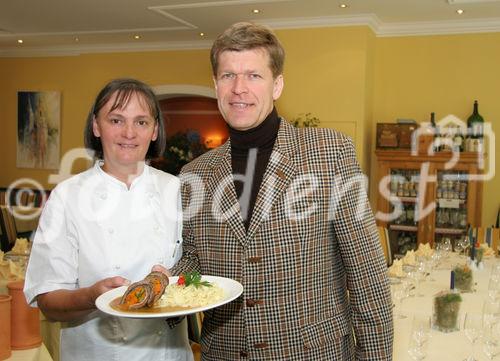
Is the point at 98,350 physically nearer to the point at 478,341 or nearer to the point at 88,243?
the point at 88,243

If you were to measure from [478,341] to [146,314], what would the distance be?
5.03 ft

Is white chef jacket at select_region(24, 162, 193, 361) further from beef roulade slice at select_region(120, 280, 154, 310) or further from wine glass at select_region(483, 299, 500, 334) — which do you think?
wine glass at select_region(483, 299, 500, 334)

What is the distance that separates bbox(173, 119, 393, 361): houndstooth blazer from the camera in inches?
64.2

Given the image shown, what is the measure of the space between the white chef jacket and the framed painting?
7912 mm

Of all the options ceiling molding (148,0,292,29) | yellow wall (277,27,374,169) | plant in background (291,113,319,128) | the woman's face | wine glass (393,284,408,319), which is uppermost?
ceiling molding (148,0,292,29)

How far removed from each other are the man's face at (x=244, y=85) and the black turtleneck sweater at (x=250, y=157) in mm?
60

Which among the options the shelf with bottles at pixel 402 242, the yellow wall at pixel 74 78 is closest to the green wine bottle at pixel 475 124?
the shelf with bottles at pixel 402 242

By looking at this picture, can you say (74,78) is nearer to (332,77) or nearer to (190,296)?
(332,77)

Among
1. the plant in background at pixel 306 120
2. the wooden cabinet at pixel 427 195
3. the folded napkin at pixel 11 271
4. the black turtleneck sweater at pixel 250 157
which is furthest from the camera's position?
the plant in background at pixel 306 120

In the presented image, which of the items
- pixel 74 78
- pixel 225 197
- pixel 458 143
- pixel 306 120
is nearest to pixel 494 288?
pixel 225 197

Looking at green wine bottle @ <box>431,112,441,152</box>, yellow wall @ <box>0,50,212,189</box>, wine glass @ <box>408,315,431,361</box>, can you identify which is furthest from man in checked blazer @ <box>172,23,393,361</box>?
yellow wall @ <box>0,50,212,189</box>

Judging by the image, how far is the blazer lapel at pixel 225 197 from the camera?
5.49 ft

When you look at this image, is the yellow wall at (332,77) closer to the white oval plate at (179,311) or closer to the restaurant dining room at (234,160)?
the restaurant dining room at (234,160)

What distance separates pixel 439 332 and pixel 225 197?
1.44 m
